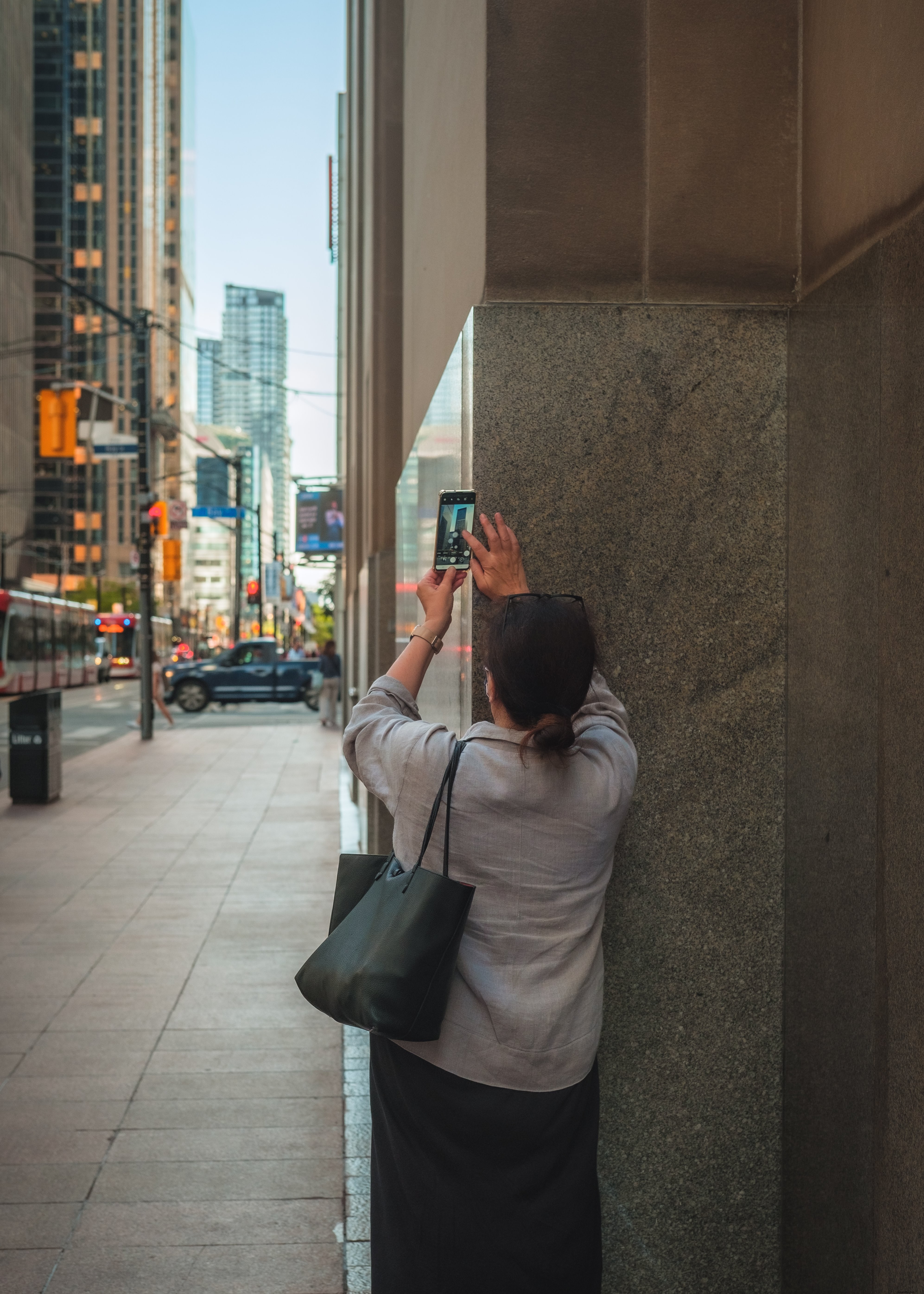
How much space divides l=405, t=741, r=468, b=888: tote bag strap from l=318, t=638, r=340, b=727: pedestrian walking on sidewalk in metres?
24.6

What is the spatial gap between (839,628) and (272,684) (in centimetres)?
3366

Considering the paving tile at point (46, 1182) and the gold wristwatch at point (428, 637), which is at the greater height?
the gold wristwatch at point (428, 637)

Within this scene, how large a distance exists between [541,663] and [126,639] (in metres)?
79.1

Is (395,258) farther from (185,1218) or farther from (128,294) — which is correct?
(128,294)

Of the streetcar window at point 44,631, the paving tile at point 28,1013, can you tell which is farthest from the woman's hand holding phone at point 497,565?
the streetcar window at point 44,631

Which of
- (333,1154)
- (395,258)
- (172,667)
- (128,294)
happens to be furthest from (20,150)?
(333,1154)

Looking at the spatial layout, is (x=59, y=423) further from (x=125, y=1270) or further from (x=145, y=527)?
(x=125, y=1270)

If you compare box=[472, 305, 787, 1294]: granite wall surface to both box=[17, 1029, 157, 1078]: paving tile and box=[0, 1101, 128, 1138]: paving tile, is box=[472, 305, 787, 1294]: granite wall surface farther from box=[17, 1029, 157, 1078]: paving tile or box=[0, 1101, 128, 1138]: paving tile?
box=[17, 1029, 157, 1078]: paving tile

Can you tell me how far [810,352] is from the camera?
3244 mm

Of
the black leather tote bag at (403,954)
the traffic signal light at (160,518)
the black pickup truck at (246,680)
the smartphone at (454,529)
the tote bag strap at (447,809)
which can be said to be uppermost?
the traffic signal light at (160,518)

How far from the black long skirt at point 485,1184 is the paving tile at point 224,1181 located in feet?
6.72

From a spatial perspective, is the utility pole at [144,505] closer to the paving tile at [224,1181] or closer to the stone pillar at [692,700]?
the paving tile at [224,1181]

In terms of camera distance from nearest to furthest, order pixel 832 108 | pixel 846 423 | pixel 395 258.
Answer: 1. pixel 846 423
2. pixel 832 108
3. pixel 395 258

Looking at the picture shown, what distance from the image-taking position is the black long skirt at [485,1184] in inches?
97.7
